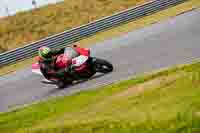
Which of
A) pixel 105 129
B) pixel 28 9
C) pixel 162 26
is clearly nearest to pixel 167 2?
pixel 162 26

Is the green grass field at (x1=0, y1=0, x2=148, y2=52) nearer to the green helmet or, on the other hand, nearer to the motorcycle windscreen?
the green helmet

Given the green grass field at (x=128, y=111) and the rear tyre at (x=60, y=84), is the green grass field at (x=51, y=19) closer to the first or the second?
the rear tyre at (x=60, y=84)

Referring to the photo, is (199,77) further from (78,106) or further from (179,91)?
(78,106)

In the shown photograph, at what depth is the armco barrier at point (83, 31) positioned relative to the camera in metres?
25.4

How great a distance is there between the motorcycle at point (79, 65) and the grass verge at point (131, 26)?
6.97 meters

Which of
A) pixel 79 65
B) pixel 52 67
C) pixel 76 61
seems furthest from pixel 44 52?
pixel 79 65

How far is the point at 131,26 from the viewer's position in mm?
25922

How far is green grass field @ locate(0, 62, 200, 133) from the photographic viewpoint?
734 cm

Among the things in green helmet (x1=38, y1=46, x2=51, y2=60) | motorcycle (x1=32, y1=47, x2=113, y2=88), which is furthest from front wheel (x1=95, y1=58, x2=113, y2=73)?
green helmet (x1=38, y1=46, x2=51, y2=60)

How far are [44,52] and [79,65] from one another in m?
1.13

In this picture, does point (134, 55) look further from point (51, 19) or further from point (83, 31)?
point (51, 19)

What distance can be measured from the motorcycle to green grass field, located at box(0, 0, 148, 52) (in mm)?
12625

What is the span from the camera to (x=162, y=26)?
23641mm

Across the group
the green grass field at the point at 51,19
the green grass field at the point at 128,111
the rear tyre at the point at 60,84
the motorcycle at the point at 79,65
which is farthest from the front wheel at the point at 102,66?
the green grass field at the point at 51,19
